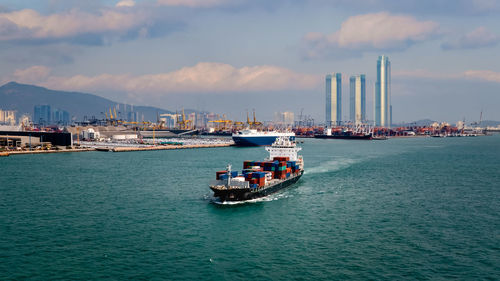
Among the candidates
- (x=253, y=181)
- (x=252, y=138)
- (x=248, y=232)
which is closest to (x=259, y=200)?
(x=253, y=181)

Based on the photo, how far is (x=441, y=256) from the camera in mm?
23031

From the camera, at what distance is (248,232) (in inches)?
1118

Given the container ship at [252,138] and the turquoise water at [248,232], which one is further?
the container ship at [252,138]

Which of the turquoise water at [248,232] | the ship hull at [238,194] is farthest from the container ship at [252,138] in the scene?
the ship hull at [238,194]

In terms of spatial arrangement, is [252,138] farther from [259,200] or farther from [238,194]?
[238,194]

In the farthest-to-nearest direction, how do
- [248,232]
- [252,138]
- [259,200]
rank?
[252,138], [259,200], [248,232]

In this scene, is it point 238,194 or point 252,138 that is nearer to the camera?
point 238,194

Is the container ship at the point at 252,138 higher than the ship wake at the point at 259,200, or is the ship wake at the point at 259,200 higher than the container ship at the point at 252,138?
the container ship at the point at 252,138

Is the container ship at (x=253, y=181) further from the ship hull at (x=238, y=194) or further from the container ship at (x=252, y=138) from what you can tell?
the container ship at (x=252, y=138)

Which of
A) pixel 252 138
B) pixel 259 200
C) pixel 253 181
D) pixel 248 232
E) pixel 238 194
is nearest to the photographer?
pixel 248 232

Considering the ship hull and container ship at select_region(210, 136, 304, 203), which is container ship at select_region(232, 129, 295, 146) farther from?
the ship hull

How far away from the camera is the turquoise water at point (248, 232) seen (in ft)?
69.5

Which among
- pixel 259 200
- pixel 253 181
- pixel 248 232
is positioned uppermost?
pixel 253 181

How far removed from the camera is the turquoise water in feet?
69.5
